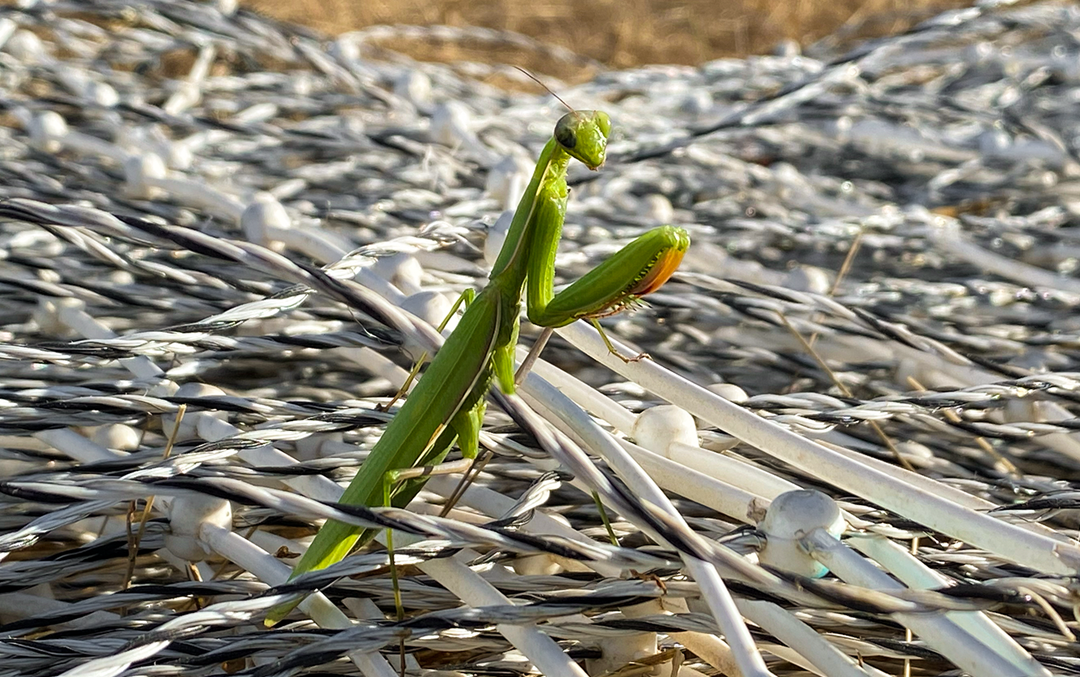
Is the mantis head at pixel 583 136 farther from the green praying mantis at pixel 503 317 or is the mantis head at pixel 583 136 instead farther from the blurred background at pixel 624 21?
the blurred background at pixel 624 21

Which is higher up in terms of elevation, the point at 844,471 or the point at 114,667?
the point at 844,471

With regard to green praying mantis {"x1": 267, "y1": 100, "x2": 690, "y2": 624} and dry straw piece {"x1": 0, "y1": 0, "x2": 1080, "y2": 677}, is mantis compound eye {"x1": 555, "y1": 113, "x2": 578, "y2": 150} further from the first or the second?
dry straw piece {"x1": 0, "y1": 0, "x2": 1080, "y2": 677}

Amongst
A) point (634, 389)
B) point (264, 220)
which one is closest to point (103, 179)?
point (264, 220)

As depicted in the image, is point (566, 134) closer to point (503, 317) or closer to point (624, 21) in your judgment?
point (503, 317)

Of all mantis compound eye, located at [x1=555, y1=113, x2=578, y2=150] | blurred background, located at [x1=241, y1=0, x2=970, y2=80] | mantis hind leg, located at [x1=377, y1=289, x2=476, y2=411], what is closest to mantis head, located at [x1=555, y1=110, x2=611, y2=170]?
mantis compound eye, located at [x1=555, y1=113, x2=578, y2=150]

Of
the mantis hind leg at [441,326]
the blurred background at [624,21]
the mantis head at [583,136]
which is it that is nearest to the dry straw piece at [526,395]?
the mantis hind leg at [441,326]

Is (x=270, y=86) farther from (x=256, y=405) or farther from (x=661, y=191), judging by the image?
(x=256, y=405)

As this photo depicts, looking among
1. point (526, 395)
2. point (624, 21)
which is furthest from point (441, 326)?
point (624, 21)

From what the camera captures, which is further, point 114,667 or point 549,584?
point 549,584
